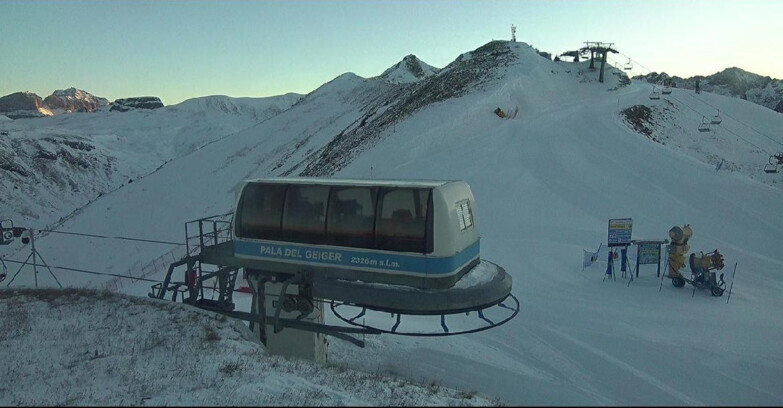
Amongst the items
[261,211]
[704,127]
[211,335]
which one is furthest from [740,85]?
[211,335]

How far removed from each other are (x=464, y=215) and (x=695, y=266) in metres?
10.3

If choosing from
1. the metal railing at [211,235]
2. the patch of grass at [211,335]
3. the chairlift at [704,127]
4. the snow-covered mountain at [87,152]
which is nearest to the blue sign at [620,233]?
the metal railing at [211,235]

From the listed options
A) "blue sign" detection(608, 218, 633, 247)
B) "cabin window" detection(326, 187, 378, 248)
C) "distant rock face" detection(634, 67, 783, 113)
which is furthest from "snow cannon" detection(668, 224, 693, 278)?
"distant rock face" detection(634, 67, 783, 113)

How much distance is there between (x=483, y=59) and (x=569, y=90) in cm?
1497

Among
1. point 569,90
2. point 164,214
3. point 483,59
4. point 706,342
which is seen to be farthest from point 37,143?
point 706,342

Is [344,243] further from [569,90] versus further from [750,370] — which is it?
[569,90]

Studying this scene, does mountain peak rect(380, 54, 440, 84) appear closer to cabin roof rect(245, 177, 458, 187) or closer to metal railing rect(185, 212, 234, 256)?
metal railing rect(185, 212, 234, 256)

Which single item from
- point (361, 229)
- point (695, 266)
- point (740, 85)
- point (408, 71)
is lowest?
point (695, 266)

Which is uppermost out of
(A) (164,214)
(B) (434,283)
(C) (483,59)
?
(C) (483,59)

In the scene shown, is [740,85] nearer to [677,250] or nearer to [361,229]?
[677,250]

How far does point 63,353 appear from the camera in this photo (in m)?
10.0

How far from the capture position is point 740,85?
132 m

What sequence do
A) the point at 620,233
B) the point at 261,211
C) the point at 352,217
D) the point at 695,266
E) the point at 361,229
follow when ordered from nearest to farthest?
1. the point at 361,229
2. the point at 352,217
3. the point at 261,211
4. the point at 695,266
5. the point at 620,233

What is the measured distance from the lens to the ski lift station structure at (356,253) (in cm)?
975
